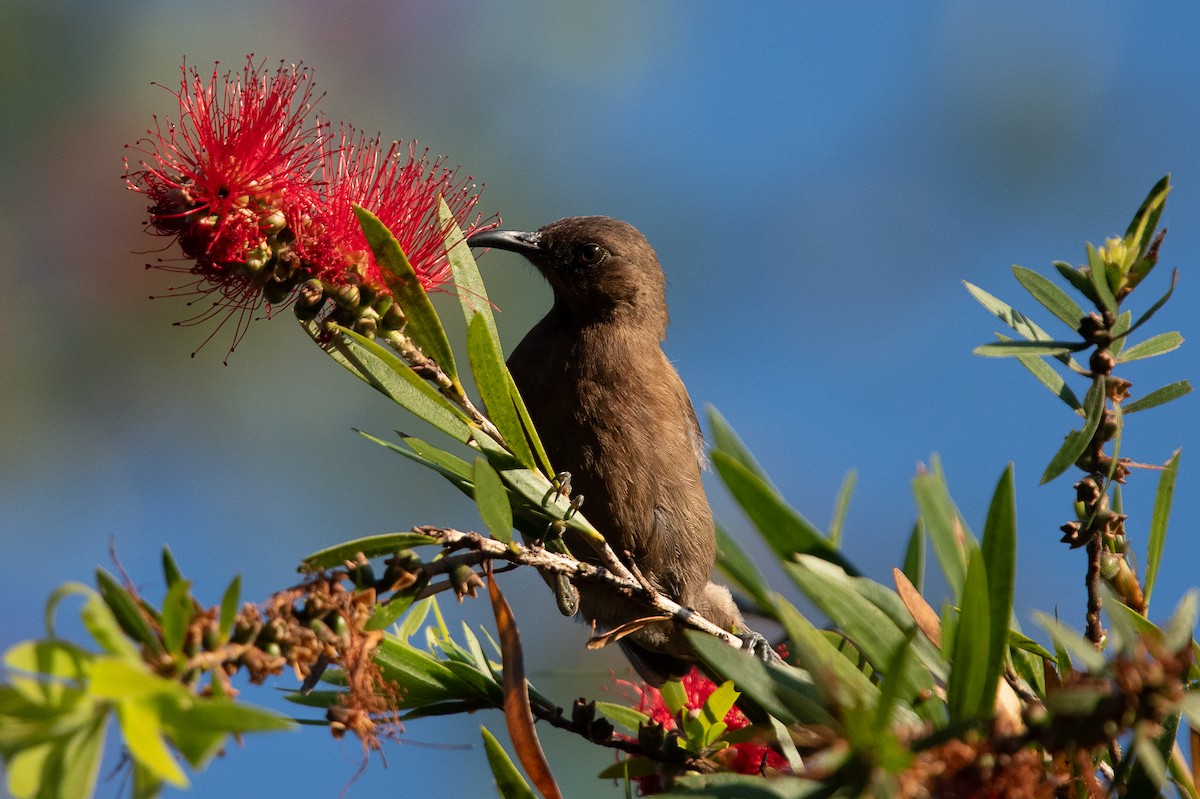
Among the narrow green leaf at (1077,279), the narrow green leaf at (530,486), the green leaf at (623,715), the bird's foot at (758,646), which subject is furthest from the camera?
the bird's foot at (758,646)

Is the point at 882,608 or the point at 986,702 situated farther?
the point at 882,608

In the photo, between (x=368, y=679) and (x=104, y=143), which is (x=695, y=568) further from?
(x=104, y=143)

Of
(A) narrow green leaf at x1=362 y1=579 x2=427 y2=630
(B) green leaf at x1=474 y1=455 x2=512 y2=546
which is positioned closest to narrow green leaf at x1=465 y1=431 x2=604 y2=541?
(B) green leaf at x1=474 y1=455 x2=512 y2=546

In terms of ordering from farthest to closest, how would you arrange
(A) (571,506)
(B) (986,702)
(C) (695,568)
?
(C) (695,568) < (A) (571,506) < (B) (986,702)

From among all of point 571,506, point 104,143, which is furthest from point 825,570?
point 104,143

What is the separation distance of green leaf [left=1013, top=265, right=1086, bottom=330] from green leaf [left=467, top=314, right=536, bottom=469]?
2.80ft

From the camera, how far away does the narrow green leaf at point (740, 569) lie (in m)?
1.63

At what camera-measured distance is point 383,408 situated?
8164 mm

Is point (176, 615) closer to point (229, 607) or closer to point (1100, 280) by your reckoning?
point (229, 607)

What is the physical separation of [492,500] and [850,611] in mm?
523

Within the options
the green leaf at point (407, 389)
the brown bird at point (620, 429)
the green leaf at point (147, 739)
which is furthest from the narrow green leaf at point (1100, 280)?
the brown bird at point (620, 429)

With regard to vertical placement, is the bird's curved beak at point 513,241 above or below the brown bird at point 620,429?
above

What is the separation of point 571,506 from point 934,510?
0.72 m

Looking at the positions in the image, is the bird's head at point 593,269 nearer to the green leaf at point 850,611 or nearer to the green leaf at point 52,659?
the green leaf at point 850,611
